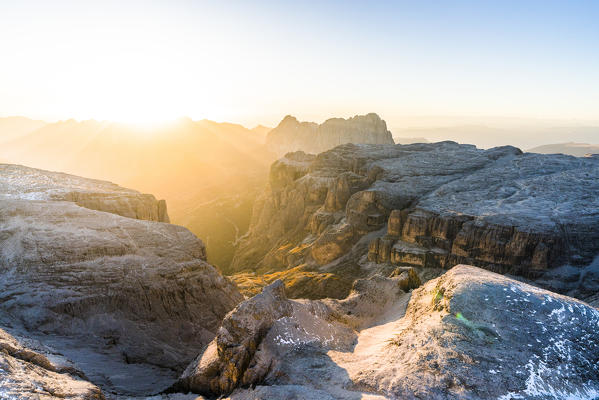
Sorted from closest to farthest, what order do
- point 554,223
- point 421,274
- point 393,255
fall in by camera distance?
point 554,223, point 421,274, point 393,255

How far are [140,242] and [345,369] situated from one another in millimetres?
37317

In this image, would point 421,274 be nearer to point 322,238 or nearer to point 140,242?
point 322,238

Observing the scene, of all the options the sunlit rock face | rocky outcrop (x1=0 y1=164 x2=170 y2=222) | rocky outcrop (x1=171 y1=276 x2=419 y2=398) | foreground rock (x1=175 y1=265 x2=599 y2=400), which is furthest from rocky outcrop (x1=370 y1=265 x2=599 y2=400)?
rocky outcrop (x1=0 y1=164 x2=170 y2=222)

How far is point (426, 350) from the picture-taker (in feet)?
76.4

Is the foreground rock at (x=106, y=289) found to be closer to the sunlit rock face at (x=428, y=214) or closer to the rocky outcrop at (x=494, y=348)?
the rocky outcrop at (x=494, y=348)

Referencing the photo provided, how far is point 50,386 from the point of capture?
21.3m

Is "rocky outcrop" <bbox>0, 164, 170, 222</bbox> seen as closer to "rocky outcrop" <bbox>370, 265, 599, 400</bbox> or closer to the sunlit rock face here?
the sunlit rock face

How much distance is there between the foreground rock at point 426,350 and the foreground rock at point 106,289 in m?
11.6

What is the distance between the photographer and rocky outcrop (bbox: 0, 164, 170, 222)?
186ft

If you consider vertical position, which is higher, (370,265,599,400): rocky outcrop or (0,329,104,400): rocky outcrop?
(370,265,599,400): rocky outcrop

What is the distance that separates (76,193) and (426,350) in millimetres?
58732

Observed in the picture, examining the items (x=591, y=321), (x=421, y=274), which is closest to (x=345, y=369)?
(x=591, y=321)

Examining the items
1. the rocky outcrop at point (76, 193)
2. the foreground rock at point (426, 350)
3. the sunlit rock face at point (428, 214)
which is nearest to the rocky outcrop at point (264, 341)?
the foreground rock at point (426, 350)

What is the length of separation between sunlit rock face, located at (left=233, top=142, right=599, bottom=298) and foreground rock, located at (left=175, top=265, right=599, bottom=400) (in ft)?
149
